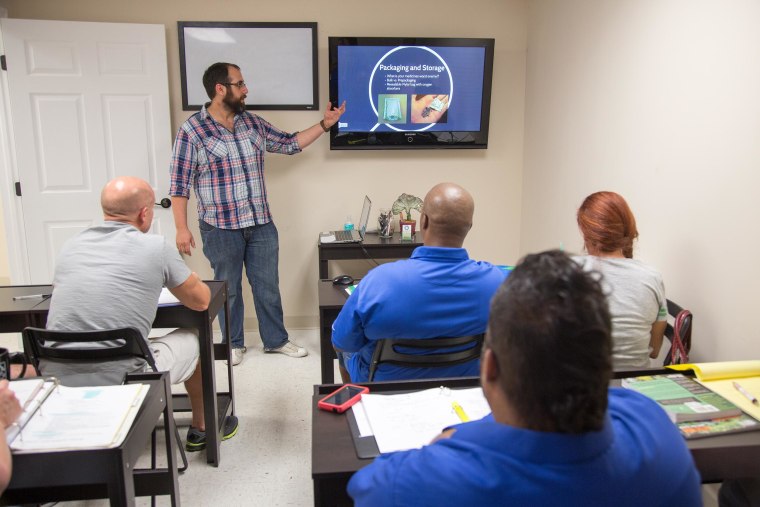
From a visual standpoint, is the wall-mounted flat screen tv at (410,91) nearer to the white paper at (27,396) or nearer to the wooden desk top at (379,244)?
the wooden desk top at (379,244)

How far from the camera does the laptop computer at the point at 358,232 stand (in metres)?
3.81

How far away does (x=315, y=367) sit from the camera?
11.7 feet

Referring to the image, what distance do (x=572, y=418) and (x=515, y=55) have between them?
3.83 m

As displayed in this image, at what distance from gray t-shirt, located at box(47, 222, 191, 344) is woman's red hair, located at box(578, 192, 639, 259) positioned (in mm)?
1529

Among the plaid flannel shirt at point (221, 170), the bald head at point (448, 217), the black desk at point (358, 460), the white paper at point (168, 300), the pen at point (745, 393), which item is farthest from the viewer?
the plaid flannel shirt at point (221, 170)


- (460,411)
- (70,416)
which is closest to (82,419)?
(70,416)

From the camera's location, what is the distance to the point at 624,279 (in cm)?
191

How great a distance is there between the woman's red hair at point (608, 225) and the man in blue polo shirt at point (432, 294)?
0.42 m

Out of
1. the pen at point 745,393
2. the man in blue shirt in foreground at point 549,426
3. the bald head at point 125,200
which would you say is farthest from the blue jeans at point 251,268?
the man in blue shirt in foreground at point 549,426

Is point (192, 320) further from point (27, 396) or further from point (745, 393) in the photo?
point (745, 393)

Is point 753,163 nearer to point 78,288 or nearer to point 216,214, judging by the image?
point 78,288

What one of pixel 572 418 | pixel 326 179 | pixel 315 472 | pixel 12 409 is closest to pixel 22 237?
pixel 326 179

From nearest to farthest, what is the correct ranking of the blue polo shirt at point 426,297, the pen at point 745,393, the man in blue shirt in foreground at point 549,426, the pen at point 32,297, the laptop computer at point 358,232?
the man in blue shirt in foreground at point 549,426, the pen at point 745,393, the blue polo shirt at point 426,297, the pen at point 32,297, the laptop computer at point 358,232

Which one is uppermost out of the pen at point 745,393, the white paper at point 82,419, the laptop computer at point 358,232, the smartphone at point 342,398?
the laptop computer at point 358,232
